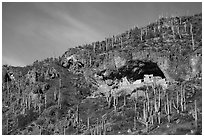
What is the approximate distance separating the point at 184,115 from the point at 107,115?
50.0ft

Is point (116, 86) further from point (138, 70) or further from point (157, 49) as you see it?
point (157, 49)

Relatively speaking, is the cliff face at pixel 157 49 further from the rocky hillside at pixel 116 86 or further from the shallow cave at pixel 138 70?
the shallow cave at pixel 138 70

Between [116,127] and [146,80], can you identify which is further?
[146,80]

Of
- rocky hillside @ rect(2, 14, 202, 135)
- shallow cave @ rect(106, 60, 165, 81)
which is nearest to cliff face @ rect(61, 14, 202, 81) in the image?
rocky hillside @ rect(2, 14, 202, 135)

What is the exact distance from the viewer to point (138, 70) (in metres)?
74.6

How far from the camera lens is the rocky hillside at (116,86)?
57.4 m

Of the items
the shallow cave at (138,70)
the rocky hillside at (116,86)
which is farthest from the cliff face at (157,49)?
the shallow cave at (138,70)

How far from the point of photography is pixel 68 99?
72.4 metres

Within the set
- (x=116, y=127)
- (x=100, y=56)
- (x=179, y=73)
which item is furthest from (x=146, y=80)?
(x=116, y=127)

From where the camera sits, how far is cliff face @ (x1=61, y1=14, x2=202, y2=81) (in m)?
70.9

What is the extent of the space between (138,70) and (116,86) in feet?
18.4

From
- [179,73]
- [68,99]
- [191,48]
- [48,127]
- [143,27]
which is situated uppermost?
[143,27]

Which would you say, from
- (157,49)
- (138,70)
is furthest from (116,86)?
(157,49)

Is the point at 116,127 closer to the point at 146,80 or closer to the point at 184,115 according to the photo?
the point at 184,115
